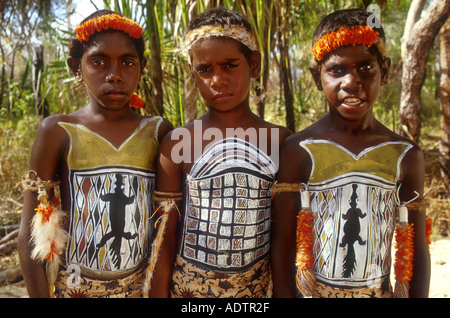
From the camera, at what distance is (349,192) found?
147 cm

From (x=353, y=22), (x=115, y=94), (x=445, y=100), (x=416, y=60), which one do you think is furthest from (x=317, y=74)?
(x=445, y=100)

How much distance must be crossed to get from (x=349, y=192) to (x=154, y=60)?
6.11ft

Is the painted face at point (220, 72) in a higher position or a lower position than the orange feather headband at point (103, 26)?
lower

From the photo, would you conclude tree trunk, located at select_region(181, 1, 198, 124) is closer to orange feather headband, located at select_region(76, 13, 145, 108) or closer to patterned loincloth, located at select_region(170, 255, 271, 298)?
orange feather headband, located at select_region(76, 13, 145, 108)

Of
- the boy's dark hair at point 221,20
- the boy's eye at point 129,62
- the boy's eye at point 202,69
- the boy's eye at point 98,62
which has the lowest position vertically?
the boy's eye at point 202,69

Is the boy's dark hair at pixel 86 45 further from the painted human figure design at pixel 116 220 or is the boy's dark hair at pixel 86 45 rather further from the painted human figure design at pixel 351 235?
the painted human figure design at pixel 351 235

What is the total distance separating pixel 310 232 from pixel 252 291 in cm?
33

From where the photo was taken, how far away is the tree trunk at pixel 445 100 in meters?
4.18

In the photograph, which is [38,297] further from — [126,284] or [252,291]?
[252,291]

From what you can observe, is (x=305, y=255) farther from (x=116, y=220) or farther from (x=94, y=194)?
(x=94, y=194)

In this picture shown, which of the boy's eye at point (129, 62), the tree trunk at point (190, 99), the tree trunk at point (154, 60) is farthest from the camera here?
the tree trunk at point (190, 99)

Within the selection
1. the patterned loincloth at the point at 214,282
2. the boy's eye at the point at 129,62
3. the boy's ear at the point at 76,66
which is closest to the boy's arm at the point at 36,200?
the boy's ear at the point at 76,66

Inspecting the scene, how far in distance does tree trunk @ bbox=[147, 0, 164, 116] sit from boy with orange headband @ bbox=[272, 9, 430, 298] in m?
1.51
